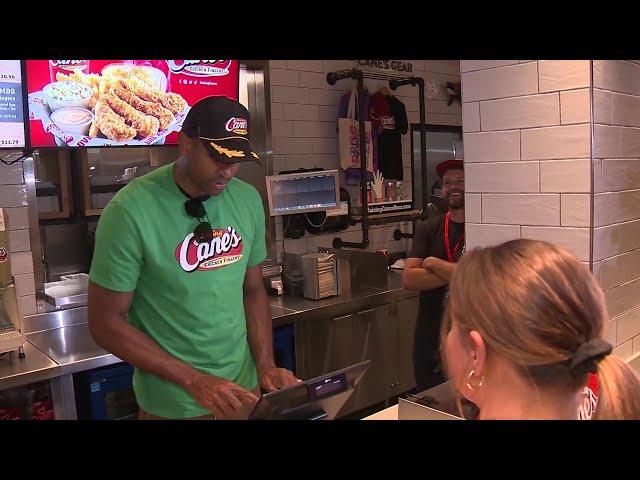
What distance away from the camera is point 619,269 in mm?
2072

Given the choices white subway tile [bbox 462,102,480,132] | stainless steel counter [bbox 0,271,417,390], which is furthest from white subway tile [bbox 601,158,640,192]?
stainless steel counter [bbox 0,271,417,390]

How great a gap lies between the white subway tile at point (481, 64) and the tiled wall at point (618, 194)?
300 mm

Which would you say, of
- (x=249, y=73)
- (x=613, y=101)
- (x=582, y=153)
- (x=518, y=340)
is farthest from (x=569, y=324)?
(x=249, y=73)

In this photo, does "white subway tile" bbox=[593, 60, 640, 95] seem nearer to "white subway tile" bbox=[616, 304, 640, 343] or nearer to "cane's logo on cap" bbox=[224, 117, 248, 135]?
"white subway tile" bbox=[616, 304, 640, 343]

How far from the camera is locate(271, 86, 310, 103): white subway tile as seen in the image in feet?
15.0

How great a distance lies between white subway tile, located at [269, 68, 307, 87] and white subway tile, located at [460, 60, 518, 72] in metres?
2.60

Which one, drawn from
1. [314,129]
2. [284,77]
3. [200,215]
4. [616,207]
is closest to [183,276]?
[200,215]

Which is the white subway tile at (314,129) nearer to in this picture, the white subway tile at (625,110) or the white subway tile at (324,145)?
the white subway tile at (324,145)

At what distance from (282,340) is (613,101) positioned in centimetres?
231

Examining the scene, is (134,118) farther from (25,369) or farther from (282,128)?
(25,369)

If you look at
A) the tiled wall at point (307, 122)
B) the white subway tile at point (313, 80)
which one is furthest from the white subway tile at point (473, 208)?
the white subway tile at point (313, 80)
